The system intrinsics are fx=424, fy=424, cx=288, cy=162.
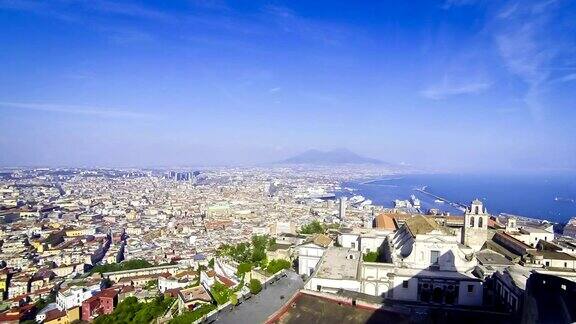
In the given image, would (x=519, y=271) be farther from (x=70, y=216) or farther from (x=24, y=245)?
(x=70, y=216)

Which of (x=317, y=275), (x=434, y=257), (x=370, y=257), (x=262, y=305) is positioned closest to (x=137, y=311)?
(x=262, y=305)

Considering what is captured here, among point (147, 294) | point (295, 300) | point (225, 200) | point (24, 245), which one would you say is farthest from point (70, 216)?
point (295, 300)

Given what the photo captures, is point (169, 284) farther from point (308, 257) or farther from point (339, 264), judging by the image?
point (339, 264)

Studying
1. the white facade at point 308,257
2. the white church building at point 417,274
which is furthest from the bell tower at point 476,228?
the white facade at point 308,257

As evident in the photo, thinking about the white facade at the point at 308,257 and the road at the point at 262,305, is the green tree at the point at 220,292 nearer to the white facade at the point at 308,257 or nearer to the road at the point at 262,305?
the road at the point at 262,305

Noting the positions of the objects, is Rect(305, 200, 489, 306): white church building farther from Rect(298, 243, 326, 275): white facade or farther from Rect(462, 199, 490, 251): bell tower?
Rect(462, 199, 490, 251): bell tower

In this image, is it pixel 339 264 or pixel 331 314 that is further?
pixel 339 264

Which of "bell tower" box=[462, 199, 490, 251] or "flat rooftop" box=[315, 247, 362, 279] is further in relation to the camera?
"bell tower" box=[462, 199, 490, 251]

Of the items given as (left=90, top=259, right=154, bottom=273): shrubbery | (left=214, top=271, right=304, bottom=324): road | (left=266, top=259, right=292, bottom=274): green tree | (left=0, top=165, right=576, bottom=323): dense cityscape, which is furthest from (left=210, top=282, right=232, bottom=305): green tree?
(left=90, top=259, right=154, bottom=273): shrubbery
